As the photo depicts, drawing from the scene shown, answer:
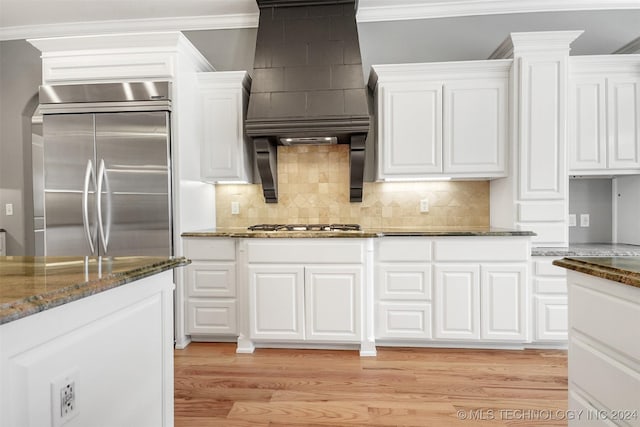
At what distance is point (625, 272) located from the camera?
107 centimetres

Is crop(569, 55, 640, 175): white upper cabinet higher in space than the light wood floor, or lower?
higher

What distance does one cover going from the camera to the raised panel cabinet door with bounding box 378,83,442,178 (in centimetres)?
299

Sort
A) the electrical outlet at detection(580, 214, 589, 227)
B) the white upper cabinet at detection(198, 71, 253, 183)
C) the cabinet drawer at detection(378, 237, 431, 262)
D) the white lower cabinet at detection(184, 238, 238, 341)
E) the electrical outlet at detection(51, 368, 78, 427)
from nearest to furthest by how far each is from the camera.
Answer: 1. the electrical outlet at detection(51, 368, 78, 427)
2. the cabinet drawer at detection(378, 237, 431, 262)
3. the white lower cabinet at detection(184, 238, 238, 341)
4. the white upper cabinet at detection(198, 71, 253, 183)
5. the electrical outlet at detection(580, 214, 589, 227)

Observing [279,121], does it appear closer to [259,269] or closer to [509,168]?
[259,269]

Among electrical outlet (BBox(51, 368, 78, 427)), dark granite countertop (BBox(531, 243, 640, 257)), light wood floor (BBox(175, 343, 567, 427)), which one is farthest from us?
dark granite countertop (BBox(531, 243, 640, 257))

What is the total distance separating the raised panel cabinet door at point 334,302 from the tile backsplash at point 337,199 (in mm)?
845

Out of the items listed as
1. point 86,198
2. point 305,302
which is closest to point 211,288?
point 305,302

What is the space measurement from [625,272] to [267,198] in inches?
108

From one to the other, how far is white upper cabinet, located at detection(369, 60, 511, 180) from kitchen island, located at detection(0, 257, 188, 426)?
2200mm

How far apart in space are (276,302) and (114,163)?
5.39ft

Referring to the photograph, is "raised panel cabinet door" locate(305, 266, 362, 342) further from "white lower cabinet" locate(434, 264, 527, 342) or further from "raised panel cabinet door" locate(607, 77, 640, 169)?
"raised panel cabinet door" locate(607, 77, 640, 169)

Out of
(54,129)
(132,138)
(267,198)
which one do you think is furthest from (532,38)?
(54,129)

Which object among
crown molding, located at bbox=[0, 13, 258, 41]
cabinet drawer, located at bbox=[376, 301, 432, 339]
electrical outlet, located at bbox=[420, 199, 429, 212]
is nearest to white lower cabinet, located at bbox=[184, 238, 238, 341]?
cabinet drawer, located at bbox=[376, 301, 432, 339]

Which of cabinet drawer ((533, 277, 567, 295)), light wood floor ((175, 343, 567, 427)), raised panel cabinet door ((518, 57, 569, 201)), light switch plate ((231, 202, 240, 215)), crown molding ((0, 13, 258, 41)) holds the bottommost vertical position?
light wood floor ((175, 343, 567, 427))
